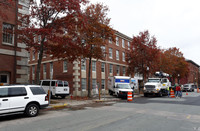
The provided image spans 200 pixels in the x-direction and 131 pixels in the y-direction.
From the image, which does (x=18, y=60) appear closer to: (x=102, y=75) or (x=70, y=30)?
(x=70, y=30)

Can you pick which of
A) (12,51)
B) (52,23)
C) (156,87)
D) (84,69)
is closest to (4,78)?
(12,51)

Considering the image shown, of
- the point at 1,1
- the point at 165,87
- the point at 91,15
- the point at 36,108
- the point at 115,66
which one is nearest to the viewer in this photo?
the point at 36,108

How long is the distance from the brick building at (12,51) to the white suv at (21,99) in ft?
21.0

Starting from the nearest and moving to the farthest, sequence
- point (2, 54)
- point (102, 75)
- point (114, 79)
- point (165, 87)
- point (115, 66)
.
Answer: point (2, 54), point (114, 79), point (165, 87), point (102, 75), point (115, 66)

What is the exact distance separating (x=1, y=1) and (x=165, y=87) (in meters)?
24.2

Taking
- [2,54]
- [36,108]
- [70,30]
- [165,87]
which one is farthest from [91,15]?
[165,87]

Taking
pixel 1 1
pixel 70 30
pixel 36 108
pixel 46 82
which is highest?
pixel 1 1

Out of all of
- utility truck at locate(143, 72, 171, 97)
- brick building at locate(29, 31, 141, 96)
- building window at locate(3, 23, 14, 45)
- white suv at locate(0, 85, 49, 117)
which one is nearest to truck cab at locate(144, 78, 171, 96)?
utility truck at locate(143, 72, 171, 97)

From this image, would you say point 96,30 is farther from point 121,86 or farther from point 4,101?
point 4,101

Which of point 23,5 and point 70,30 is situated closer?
point 70,30

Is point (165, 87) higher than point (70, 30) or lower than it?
lower

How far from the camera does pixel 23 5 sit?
Answer: 16359 mm

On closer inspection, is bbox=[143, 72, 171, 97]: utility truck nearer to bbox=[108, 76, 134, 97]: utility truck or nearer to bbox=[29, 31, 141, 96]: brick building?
bbox=[108, 76, 134, 97]: utility truck

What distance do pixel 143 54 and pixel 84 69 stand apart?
10.9m
